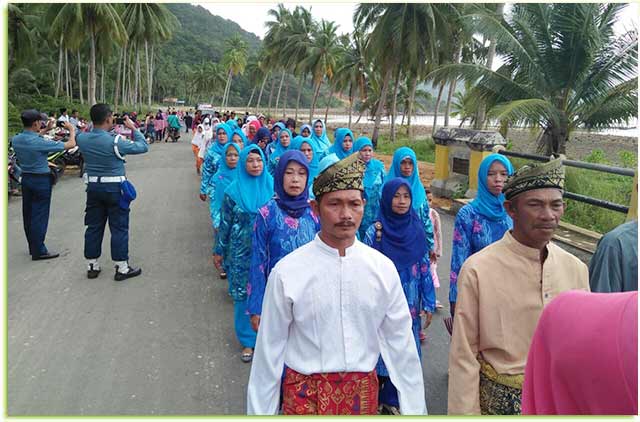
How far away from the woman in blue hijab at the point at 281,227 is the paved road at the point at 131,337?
90 cm

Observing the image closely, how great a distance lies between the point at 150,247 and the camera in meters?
6.75

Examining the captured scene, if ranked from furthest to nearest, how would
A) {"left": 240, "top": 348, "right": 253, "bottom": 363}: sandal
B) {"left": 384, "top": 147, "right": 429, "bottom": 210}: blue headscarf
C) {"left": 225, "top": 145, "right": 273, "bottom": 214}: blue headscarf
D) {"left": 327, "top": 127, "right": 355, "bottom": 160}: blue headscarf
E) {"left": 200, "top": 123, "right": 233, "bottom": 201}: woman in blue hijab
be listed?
{"left": 327, "top": 127, "right": 355, "bottom": 160}: blue headscarf
{"left": 200, "top": 123, "right": 233, "bottom": 201}: woman in blue hijab
{"left": 384, "top": 147, "right": 429, "bottom": 210}: blue headscarf
{"left": 225, "top": 145, "right": 273, "bottom": 214}: blue headscarf
{"left": 240, "top": 348, "right": 253, "bottom": 363}: sandal

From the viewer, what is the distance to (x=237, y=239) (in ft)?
13.7

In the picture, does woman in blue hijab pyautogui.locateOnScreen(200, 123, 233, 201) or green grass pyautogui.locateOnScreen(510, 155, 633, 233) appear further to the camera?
green grass pyautogui.locateOnScreen(510, 155, 633, 233)

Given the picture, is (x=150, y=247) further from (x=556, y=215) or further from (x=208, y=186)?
(x=556, y=215)

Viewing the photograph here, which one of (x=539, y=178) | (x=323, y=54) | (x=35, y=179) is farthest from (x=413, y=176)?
(x=323, y=54)

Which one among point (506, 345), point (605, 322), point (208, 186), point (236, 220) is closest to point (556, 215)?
point (506, 345)

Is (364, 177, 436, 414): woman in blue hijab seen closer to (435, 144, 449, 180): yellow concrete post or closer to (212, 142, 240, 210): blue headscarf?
(212, 142, 240, 210): blue headscarf

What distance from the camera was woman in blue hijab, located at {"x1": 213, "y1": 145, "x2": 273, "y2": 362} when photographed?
3975 millimetres

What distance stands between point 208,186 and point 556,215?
530cm

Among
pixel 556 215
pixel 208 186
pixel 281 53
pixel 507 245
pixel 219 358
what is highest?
pixel 281 53

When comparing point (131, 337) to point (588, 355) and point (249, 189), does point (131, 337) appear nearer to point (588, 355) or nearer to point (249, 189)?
point (249, 189)

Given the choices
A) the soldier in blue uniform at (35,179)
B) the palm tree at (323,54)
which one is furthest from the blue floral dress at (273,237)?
the palm tree at (323,54)

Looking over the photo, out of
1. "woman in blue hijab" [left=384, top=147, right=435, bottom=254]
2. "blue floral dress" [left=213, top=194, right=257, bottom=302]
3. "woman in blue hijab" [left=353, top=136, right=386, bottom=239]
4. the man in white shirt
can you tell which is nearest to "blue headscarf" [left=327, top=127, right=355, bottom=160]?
A: "woman in blue hijab" [left=353, top=136, right=386, bottom=239]
